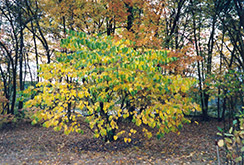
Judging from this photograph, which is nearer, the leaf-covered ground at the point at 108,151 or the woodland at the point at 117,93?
the woodland at the point at 117,93

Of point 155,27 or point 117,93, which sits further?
point 155,27

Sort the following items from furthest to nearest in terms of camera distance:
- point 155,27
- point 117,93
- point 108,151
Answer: point 155,27, point 108,151, point 117,93

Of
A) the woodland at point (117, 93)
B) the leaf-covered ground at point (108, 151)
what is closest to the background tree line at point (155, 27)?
the woodland at point (117, 93)

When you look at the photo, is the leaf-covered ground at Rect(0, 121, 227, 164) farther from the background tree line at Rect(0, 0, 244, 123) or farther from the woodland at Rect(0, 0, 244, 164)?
the background tree line at Rect(0, 0, 244, 123)

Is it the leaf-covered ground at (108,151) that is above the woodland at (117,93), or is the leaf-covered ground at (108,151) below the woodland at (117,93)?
below

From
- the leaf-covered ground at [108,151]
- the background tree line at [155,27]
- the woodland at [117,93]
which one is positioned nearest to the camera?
the woodland at [117,93]

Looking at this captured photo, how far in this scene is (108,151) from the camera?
605 cm

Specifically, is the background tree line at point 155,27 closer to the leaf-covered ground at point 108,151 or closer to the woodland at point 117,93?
the woodland at point 117,93

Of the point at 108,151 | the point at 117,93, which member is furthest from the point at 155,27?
the point at 108,151

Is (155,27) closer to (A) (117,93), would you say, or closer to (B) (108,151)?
(A) (117,93)

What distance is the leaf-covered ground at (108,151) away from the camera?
5320 mm

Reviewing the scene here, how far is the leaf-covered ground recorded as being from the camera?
5.32m

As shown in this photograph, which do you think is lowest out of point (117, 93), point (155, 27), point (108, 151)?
point (108, 151)

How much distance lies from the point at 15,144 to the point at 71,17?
6674 mm
